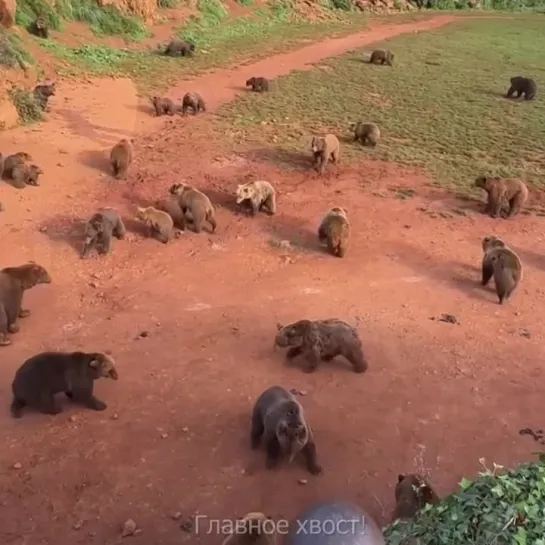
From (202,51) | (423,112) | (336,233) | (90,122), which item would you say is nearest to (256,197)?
(336,233)

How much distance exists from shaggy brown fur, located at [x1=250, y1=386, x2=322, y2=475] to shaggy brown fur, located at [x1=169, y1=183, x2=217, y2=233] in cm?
470

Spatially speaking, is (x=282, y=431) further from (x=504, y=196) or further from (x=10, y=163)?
(x=10, y=163)

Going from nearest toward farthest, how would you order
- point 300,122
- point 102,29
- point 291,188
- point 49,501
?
point 49,501, point 291,188, point 300,122, point 102,29

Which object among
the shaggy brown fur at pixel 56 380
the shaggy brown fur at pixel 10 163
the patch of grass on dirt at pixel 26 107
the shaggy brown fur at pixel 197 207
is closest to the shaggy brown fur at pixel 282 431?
the shaggy brown fur at pixel 56 380

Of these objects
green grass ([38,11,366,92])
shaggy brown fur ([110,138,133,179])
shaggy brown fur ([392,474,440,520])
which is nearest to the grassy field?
green grass ([38,11,366,92])

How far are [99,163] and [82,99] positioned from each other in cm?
383

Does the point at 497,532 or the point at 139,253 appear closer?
the point at 497,532

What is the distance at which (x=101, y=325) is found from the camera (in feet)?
27.8

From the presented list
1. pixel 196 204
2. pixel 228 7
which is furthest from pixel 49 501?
pixel 228 7

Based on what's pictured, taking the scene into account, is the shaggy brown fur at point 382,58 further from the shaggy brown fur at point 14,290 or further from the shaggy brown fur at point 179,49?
the shaggy brown fur at point 14,290

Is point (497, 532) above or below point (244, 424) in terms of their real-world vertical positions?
above

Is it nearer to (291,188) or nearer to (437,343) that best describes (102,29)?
(291,188)

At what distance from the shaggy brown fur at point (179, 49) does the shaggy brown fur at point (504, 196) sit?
1193 centimetres

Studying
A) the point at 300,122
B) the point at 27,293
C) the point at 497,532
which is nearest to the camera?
the point at 497,532
